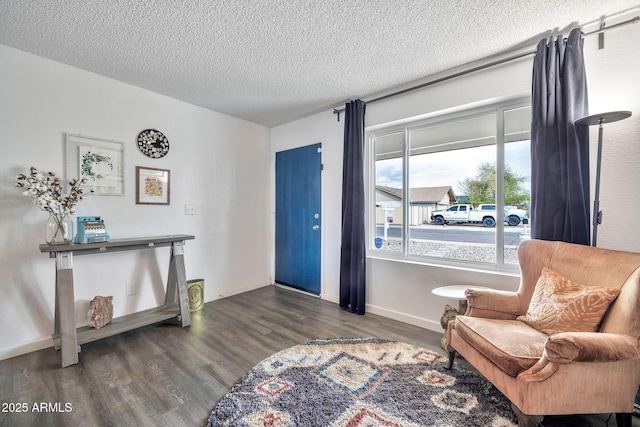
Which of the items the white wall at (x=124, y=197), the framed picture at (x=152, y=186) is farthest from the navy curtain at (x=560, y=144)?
the framed picture at (x=152, y=186)

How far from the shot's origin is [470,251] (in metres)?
2.62

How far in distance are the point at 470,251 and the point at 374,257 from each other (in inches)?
38.6

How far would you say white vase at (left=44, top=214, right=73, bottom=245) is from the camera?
2215mm

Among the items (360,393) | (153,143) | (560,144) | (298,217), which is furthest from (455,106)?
(153,143)

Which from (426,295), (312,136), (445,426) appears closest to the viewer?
(445,426)

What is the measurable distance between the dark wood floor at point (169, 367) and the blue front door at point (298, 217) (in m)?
0.72

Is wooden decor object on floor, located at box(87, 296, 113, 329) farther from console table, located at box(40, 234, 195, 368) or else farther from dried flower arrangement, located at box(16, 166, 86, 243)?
dried flower arrangement, located at box(16, 166, 86, 243)

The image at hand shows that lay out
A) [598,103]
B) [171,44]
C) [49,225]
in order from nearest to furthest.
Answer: [598,103] < [171,44] < [49,225]

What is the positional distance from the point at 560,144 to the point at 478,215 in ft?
2.79

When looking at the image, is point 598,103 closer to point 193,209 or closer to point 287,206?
point 287,206

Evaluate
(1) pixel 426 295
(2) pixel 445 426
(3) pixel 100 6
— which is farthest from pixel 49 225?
(1) pixel 426 295

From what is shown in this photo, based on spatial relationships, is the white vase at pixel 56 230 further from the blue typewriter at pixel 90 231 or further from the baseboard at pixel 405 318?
the baseboard at pixel 405 318

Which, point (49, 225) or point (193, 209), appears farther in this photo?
point (193, 209)

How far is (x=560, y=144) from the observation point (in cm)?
192
